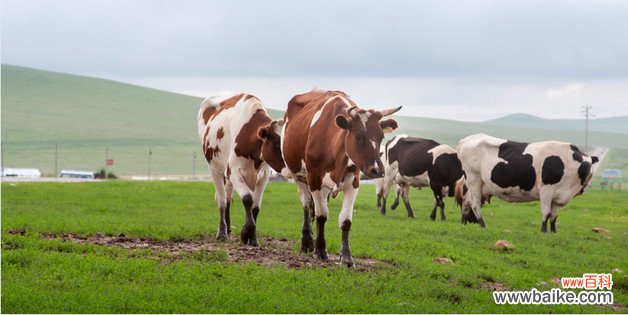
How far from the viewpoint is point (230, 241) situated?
55.7 ft

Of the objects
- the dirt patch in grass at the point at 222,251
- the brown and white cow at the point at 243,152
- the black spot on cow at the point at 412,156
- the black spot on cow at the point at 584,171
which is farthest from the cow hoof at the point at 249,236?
the black spot on cow at the point at 412,156

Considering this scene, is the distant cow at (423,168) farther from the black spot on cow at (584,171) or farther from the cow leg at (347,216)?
the cow leg at (347,216)

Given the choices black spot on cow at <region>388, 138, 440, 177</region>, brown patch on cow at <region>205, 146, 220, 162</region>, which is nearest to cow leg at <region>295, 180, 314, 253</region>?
brown patch on cow at <region>205, 146, 220, 162</region>

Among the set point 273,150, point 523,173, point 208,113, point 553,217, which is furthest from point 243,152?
point 553,217

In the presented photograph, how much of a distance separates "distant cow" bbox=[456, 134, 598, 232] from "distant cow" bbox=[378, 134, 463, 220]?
1356 millimetres

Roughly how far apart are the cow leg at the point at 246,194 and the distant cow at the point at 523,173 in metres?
10.4

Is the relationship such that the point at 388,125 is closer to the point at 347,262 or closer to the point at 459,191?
the point at 347,262

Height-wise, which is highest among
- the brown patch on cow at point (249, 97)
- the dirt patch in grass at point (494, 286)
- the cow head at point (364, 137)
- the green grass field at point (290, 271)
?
the brown patch on cow at point (249, 97)

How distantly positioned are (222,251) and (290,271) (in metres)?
1.78

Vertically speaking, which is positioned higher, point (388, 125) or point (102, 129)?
point (388, 125)

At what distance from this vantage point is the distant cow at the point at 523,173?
24.6m

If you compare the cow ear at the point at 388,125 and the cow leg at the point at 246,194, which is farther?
the cow leg at the point at 246,194

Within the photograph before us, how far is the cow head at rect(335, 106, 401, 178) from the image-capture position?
1323 centimetres

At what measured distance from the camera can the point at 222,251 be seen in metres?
14.6
